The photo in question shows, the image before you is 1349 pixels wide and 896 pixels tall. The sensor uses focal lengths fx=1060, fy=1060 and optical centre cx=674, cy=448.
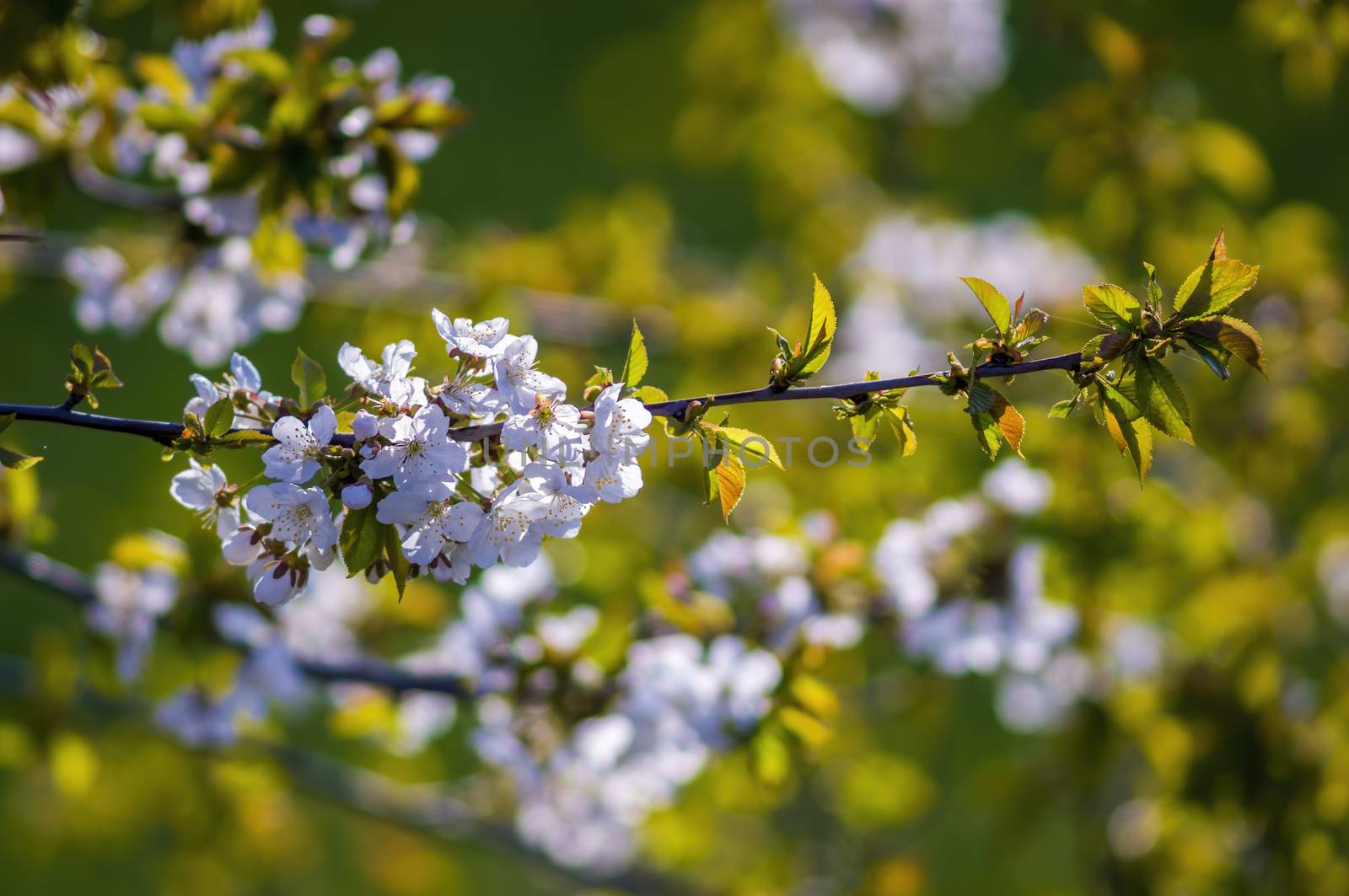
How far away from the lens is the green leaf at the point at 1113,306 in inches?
30.7

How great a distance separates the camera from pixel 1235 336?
2.51 ft

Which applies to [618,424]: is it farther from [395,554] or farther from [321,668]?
[321,668]

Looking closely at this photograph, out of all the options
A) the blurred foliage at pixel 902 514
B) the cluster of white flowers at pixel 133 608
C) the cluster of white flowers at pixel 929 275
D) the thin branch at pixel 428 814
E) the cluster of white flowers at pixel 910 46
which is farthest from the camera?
the cluster of white flowers at pixel 910 46

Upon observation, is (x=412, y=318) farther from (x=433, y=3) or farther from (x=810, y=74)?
(x=433, y=3)

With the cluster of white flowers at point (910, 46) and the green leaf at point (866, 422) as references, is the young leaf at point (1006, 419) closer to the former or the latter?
the green leaf at point (866, 422)

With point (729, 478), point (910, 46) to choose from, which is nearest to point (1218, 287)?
point (729, 478)

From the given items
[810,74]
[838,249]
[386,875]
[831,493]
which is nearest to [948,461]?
[831,493]

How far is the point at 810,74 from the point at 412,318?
4.64 ft

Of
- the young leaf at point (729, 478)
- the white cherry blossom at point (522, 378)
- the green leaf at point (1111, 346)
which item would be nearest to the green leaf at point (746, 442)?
the young leaf at point (729, 478)

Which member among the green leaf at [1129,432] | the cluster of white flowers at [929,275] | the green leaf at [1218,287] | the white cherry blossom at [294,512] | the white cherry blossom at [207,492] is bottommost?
the white cherry blossom at [294,512]

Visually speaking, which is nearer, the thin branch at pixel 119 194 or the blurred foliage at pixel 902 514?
the thin branch at pixel 119 194

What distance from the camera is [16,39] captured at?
99 cm

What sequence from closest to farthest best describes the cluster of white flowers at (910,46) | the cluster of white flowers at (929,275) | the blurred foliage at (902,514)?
the blurred foliage at (902,514) < the cluster of white flowers at (929,275) < the cluster of white flowers at (910,46)

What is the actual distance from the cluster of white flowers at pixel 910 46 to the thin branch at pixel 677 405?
6.06ft
